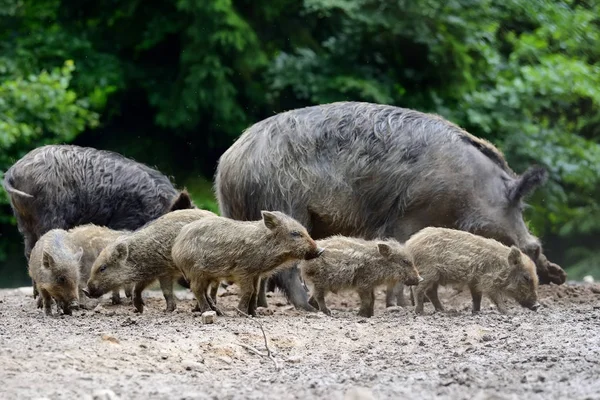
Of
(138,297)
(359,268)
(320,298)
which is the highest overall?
(359,268)

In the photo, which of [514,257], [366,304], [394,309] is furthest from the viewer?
[394,309]

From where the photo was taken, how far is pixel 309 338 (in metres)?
6.57

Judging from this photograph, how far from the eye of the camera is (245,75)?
1447cm

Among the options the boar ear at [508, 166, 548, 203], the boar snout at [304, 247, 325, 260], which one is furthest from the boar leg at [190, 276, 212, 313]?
the boar ear at [508, 166, 548, 203]

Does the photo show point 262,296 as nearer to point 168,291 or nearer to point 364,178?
point 168,291

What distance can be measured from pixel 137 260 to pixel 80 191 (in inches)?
86.0

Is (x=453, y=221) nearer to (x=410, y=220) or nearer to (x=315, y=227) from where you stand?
(x=410, y=220)

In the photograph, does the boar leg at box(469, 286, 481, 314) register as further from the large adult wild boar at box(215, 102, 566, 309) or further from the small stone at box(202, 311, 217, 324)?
the small stone at box(202, 311, 217, 324)

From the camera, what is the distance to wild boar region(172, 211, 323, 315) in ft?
24.1

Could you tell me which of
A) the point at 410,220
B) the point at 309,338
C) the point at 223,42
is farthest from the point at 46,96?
the point at 309,338

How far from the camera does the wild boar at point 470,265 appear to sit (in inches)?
312

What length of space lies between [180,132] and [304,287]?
20.5 ft

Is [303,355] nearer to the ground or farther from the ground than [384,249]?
farther from the ground

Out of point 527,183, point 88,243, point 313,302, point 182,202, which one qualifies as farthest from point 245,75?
point 313,302
